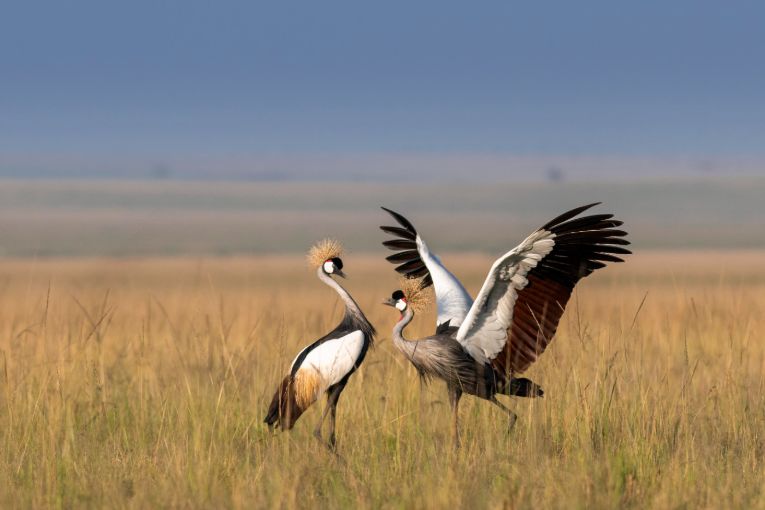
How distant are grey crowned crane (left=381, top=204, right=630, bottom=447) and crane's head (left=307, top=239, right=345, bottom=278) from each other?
1.72 feet

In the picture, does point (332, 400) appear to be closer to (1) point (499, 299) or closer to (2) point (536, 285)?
(1) point (499, 299)

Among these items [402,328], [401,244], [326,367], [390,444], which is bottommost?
[390,444]

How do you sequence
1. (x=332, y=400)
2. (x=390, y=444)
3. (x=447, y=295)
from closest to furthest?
(x=390, y=444)
(x=332, y=400)
(x=447, y=295)

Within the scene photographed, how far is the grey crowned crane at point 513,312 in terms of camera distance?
7273 millimetres

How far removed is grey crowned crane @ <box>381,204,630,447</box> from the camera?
23.9 ft

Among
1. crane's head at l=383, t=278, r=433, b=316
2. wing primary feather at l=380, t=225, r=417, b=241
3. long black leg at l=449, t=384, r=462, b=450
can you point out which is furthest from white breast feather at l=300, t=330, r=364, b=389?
wing primary feather at l=380, t=225, r=417, b=241

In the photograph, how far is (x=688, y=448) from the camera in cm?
677

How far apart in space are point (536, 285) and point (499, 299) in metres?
0.27

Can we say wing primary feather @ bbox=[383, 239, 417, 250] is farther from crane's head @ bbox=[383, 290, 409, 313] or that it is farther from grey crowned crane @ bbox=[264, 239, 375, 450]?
crane's head @ bbox=[383, 290, 409, 313]

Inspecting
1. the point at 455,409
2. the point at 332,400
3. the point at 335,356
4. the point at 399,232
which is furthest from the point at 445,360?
the point at 399,232

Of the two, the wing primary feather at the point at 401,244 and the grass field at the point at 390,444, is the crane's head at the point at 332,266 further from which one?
the wing primary feather at the point at 401,244

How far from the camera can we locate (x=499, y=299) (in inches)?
293

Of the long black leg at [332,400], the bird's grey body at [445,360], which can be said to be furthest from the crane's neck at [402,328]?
the long black leg at [332,400]

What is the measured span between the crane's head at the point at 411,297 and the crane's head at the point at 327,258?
55 centimetres
